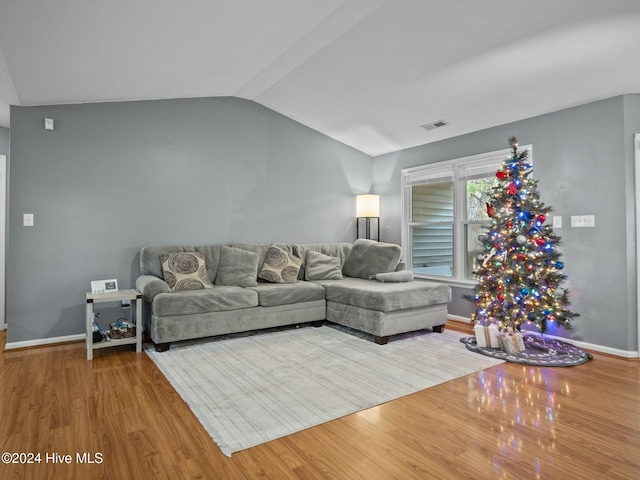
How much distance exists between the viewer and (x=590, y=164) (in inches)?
147

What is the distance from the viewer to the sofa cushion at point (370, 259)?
187 inches

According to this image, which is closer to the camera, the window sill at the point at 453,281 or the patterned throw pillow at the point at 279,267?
the patterned throw pillow at the point at 279,267

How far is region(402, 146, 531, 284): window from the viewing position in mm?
4828

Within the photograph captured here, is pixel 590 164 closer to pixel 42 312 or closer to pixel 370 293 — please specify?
pixel 370 293

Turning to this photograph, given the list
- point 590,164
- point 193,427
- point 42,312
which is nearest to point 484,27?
point 590,164

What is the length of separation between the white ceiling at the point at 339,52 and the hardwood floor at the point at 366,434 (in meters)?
2.29

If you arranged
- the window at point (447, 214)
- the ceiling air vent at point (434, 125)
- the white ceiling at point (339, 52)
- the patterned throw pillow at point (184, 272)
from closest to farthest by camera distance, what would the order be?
1. the white ceiling at point (339, 52)
2. the patterned throw pillow at point (184, 272)
3. the ceiling air vent at point (434, 125)
4. the window at point (447, 214)

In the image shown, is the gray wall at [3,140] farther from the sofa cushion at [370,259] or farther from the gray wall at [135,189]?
the sofa cushion at [370,259]

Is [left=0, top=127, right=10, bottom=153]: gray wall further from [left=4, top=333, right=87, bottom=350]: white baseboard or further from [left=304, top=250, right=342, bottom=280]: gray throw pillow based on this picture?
[left=304, top=250, right=342, bottom=280]: gray throw pillow

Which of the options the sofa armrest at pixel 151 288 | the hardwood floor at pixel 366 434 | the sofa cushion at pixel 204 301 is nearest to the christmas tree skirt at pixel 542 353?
the hardwood floor at pixel 366 434

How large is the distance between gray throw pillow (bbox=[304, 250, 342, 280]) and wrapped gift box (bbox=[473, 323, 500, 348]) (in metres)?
1.80

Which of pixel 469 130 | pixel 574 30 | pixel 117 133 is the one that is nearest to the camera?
pixel 574 30

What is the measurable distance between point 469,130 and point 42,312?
5.09 meters

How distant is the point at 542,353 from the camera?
355 centimetres
